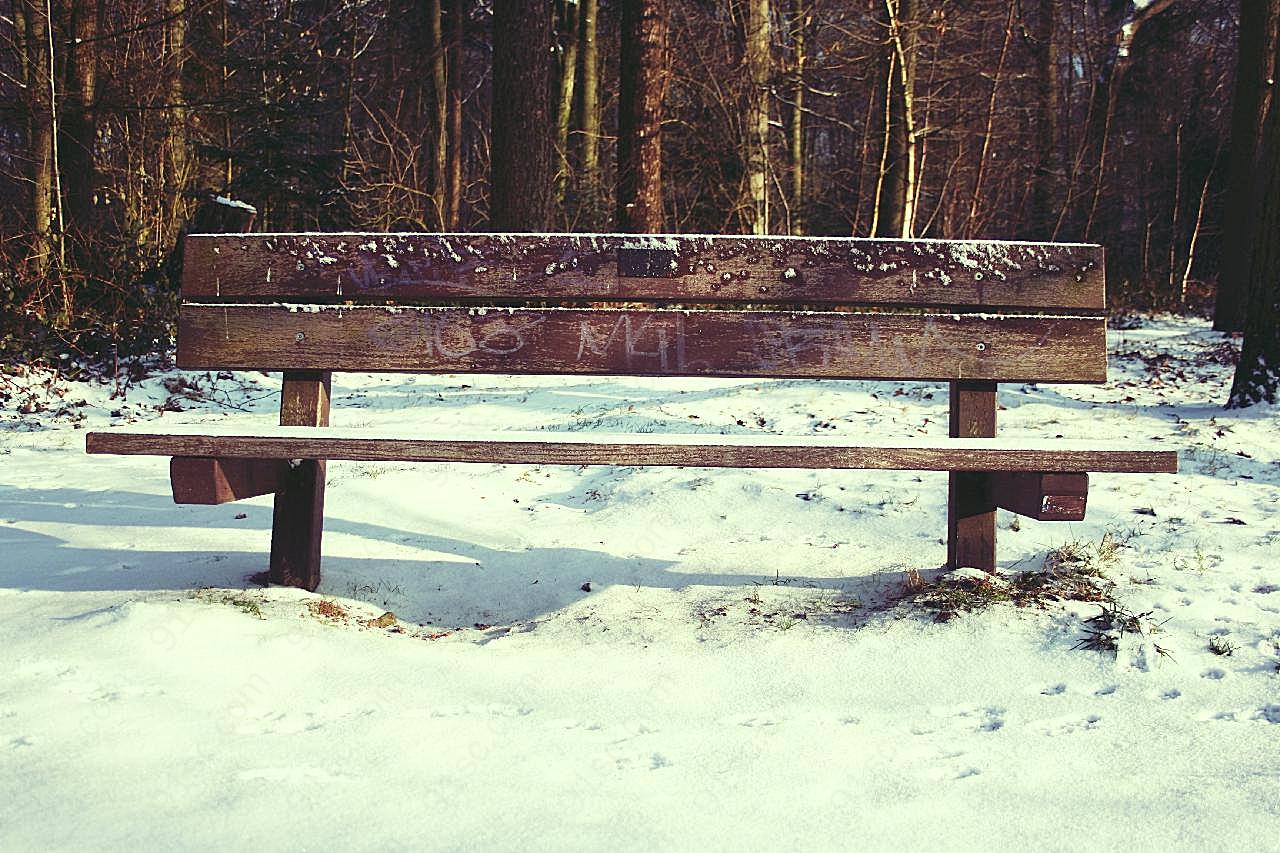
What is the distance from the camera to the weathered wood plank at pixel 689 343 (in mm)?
3426

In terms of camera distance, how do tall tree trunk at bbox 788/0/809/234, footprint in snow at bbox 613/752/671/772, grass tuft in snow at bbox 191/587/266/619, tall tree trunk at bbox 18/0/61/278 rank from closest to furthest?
footprint in snow at bbox 613/752/671/772
grass tuft in snow at bbox 191/587/266/619
tall tree trunk at bbox 18/0/61/278
tall tree trunk at bbox 788/0/809/234

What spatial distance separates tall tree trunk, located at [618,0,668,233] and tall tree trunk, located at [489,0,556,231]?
1.46 m

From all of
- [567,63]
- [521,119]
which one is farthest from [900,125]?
[567,63]

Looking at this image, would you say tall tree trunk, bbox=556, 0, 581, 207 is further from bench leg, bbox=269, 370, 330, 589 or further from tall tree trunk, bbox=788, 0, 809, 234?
bench leg, bbox=269, 370, 330, 589

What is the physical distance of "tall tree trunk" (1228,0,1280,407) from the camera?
6.57 metres

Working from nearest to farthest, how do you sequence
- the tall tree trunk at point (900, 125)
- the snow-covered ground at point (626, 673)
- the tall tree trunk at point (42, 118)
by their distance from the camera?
the snow-covered ground at point (626, 673) → the tall tree trunk at point (42, 118) → the tall tree trunk at point (900, 125)

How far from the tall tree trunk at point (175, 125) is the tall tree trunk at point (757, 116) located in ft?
21.9

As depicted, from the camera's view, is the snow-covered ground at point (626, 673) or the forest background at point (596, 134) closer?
the snow-covered ground at point (626, 673)

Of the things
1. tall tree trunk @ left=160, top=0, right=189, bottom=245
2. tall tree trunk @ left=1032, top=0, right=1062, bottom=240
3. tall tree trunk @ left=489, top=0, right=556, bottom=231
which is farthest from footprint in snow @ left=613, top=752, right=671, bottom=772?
tall tree trunk @ left=1032, top=0, right=1062, bottom=240

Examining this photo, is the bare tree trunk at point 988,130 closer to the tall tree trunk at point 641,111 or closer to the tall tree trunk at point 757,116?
the tall tree trunk at point 757,116

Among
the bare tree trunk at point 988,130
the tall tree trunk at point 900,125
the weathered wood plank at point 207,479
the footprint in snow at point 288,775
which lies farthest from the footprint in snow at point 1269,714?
the bare tree trunk at point 988,130

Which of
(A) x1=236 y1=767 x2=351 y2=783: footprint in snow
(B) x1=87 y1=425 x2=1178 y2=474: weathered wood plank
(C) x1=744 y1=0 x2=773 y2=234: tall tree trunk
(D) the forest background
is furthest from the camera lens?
(C) x1=744 y1=0 x2=773 y2=234: tall tree trunk

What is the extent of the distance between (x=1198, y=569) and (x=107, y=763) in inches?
129

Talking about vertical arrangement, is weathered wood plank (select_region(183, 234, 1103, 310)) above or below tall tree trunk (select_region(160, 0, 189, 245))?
below
